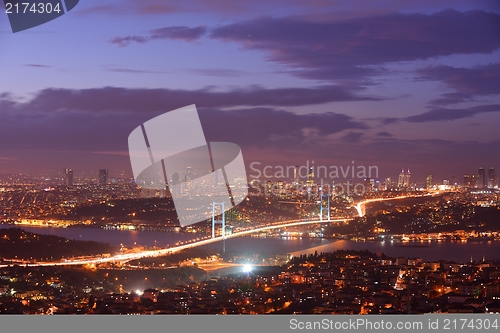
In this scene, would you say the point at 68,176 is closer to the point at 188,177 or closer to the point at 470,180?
the point at 188,177

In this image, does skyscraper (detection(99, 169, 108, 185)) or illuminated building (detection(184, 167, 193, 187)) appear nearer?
illuminated building (detection(184, 167, 193, 187))

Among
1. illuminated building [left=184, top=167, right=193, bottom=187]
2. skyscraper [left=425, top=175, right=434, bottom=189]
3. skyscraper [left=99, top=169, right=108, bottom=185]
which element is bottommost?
skyscraper [left=425, top=175, right=434, bottom=189]

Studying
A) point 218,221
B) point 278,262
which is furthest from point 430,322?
point 218,221

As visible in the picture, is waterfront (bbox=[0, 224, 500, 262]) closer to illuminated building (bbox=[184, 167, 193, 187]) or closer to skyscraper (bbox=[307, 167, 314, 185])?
skyscraper (bbox=[307, 167, 314, 185])

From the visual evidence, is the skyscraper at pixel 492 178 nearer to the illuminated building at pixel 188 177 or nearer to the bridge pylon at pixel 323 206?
the bridge pylon at pixel 323 206

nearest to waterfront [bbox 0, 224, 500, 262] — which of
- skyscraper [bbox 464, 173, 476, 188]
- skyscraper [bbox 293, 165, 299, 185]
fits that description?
skyscraper [bbox 293, 165, 299, 185]

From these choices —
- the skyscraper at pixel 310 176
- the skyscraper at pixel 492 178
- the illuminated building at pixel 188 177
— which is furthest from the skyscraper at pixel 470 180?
the illuminated building at pixel 188 177

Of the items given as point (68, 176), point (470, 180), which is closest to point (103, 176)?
point (68, 176)

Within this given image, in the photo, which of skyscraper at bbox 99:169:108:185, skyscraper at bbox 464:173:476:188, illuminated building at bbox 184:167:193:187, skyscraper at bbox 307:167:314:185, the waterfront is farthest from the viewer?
skyscraper at bbox 464:173:476:188

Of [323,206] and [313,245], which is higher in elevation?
[313,245]
